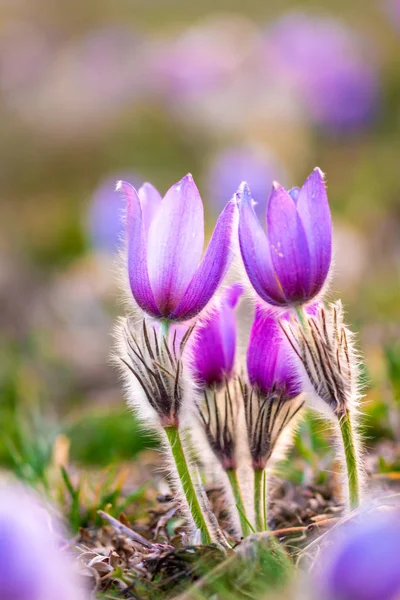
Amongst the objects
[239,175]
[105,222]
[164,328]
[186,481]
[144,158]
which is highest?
[144,158]

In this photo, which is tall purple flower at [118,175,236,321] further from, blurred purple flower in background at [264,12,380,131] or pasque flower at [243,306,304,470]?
blurred purple flower in background at [264,12,380,131]

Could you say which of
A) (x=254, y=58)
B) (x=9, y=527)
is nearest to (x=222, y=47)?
(x=254, y=58)

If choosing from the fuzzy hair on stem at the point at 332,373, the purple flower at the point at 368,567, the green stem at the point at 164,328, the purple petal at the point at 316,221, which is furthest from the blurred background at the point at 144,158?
the purple flower at the point at 368,567

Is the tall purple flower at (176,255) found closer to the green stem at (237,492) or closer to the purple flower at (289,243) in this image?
the purple flower at (289,243)

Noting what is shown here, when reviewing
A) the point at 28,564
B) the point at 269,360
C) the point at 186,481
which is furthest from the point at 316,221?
the point at 28,564

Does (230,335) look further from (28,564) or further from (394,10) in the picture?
(394,10)

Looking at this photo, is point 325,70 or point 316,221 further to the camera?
point 325,70

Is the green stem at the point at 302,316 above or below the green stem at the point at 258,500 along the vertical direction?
above
